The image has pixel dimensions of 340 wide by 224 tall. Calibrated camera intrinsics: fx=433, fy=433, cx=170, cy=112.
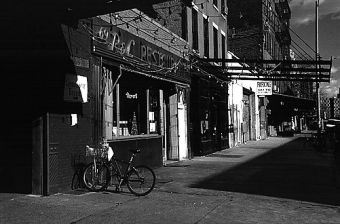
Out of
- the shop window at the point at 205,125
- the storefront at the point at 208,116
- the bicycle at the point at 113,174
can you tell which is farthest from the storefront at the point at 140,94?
the shop window at the point at 205,125

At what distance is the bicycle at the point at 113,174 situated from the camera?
9.66 m

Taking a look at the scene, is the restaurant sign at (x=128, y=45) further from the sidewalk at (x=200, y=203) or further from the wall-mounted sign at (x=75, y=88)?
the sidewalk at (x=200, y=203)

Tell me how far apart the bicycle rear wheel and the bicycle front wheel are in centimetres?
60

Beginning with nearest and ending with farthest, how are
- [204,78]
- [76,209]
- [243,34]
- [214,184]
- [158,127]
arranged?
[76,209] < [214,184] < [158,127] < [204,78] < [243,34]

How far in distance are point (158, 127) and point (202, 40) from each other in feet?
25.0

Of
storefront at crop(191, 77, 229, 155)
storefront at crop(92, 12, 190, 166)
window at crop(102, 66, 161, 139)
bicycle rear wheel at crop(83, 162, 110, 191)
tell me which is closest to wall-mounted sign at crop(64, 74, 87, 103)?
storefront at crop(92, 12, 190, 166)

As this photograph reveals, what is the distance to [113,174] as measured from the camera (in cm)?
1026

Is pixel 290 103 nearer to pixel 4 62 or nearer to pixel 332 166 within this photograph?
pixel 332 166

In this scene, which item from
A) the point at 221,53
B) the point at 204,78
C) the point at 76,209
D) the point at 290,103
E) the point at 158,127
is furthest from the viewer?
the point at 290,103

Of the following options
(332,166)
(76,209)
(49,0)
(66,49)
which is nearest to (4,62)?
(66,49)

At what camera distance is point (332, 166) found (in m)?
16.6

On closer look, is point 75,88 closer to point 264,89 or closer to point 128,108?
point 128,108

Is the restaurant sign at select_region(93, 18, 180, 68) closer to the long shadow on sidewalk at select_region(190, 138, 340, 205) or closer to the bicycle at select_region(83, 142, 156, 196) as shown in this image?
the bicycle at select_region(83, 142, 156, 196)

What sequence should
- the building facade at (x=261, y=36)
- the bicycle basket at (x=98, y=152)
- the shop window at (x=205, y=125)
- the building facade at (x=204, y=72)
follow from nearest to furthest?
the bicycle basket at (x=98, y=152) → the building facade at (x=204, y=72) → the shop window at (x=205, y=125) → the building facade at (x=261, y=36)
